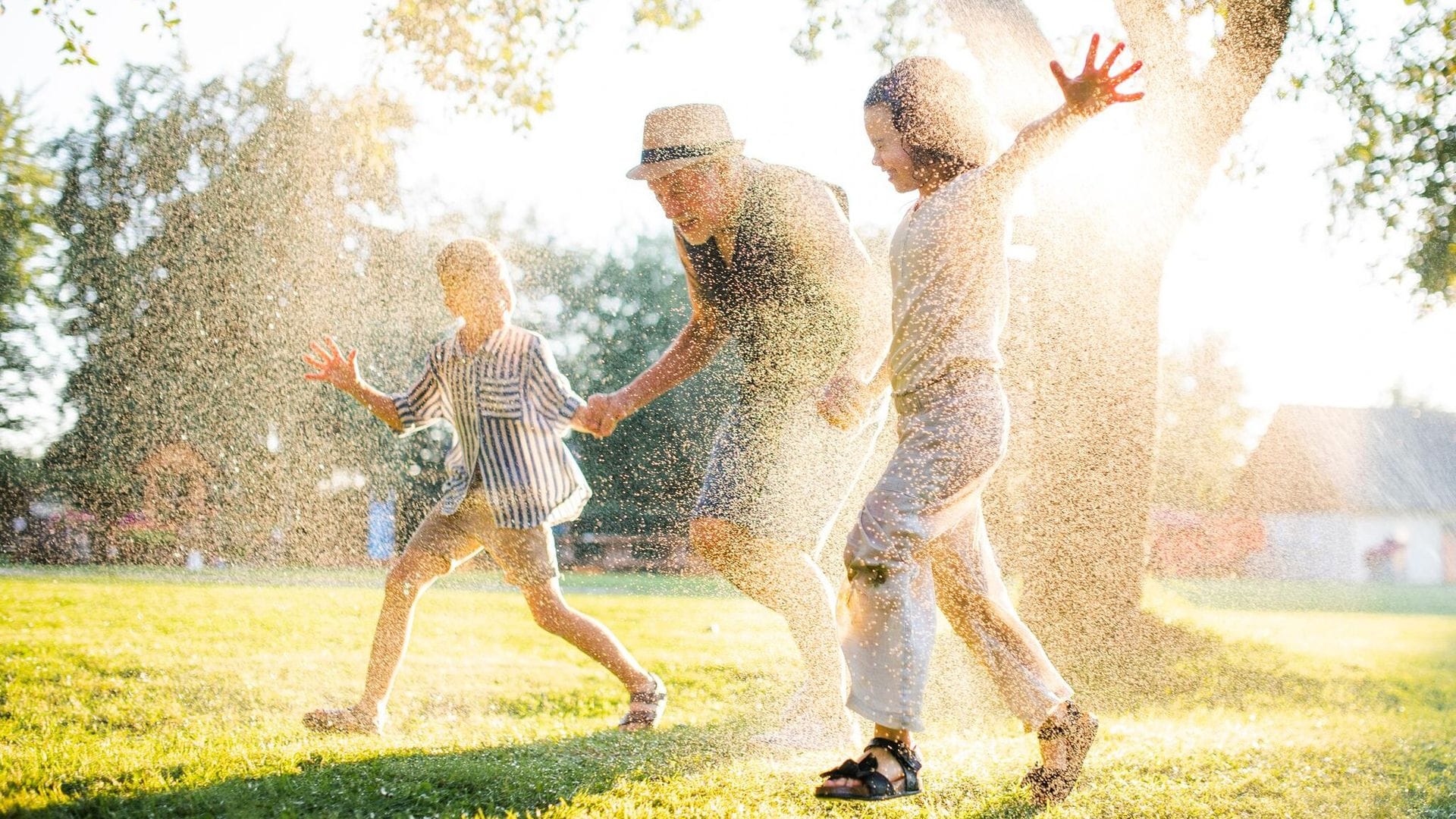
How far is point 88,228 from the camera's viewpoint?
16344 millimetres

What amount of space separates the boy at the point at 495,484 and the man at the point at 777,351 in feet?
1.44

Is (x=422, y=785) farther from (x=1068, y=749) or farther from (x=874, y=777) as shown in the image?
(x=1068, y=749)

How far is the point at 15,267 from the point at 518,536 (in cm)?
1388

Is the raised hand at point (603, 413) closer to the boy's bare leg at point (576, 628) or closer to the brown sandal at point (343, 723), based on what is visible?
the boy's bare leg at point (576, 628)

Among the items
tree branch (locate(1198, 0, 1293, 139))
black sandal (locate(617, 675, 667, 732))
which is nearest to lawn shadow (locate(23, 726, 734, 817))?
black sandal (locate(617, 675, 667, 732))

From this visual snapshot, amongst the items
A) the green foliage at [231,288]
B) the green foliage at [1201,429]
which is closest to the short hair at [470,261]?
the green foliage at [231,288]

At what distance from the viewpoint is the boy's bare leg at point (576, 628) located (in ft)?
13.3

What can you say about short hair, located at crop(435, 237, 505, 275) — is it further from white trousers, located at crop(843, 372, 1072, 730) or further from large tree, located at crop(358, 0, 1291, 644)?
large tree, located at crop(358, 0, 1291, 644)

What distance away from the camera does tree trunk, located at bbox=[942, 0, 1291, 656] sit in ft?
23.3

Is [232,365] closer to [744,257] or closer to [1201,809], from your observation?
[744,257]

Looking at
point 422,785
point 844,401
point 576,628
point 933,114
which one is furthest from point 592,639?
point 933,114

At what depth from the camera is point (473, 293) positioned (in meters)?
4.13

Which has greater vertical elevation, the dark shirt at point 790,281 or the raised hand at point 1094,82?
the raised hand at point 1094,82

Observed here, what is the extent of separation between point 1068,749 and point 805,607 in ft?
3.48
